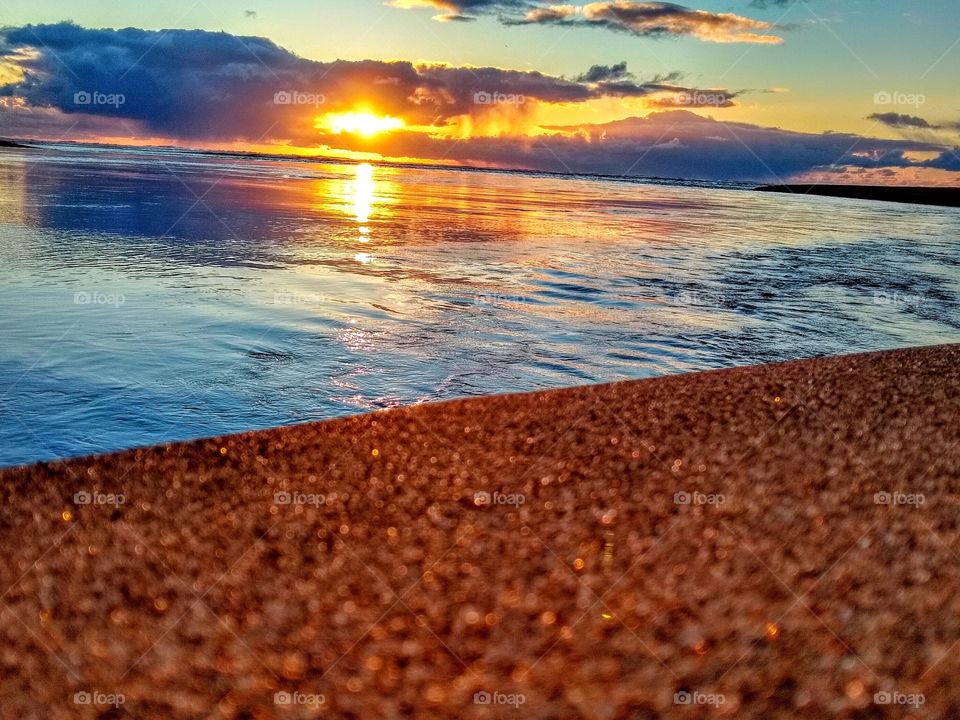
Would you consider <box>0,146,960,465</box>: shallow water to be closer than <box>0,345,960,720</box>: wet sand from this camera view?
No

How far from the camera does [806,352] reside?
23.8ft

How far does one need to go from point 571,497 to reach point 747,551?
2.59ft

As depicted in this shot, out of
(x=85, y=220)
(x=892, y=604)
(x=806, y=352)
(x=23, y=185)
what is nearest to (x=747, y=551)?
(x=892, y=604)

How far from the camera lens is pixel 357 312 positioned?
7.94 m

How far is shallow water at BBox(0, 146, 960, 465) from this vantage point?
17.1 ft

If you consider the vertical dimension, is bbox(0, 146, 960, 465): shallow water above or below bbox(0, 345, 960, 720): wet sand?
above

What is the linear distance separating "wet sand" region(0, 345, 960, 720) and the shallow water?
1.10 metres

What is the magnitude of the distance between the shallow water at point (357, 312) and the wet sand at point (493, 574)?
1095 millimetres

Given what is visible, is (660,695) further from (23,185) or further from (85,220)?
(23,185)

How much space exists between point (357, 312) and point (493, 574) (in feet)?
17.9

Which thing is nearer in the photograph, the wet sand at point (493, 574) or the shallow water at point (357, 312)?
the wet sand at point (493, 574)

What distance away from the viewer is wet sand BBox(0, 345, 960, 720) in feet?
7.22

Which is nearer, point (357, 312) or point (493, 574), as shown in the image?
point (493, 574)

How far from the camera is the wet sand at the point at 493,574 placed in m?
2.20
